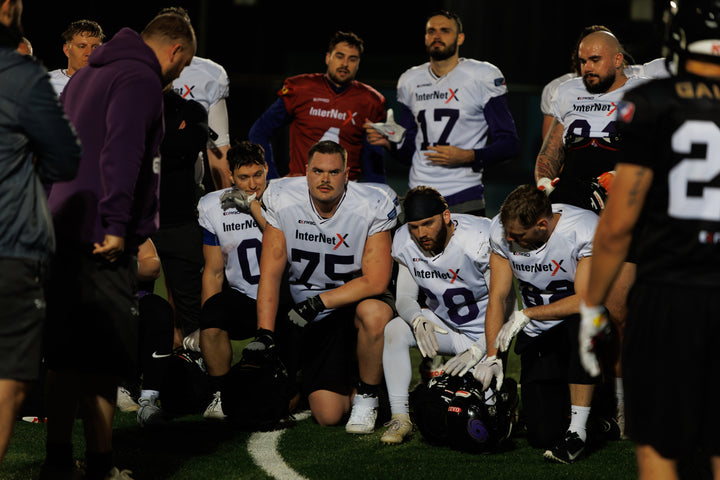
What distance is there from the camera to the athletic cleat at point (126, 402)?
4.71 meters

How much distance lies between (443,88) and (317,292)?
1.88 m

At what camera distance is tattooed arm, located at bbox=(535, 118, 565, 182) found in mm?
5340

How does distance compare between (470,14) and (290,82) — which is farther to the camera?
(470,14)

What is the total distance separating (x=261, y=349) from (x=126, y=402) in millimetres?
965

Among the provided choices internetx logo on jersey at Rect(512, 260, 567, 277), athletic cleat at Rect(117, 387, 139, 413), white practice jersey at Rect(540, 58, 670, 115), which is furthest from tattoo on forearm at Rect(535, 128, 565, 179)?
athletic cleat at Rect(117, 387, 139, 413)

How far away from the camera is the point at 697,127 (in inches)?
88.6

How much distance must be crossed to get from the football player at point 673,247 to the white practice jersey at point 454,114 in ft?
11.5

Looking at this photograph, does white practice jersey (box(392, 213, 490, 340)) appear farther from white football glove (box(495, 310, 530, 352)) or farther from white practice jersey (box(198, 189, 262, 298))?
white practice jersey (box(198, 189, 262, 298))

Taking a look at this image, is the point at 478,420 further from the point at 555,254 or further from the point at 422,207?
the point at 422,207

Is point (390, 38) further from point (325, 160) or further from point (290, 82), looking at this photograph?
point (325, 160)

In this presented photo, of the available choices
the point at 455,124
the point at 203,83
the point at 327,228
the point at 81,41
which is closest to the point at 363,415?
the point at 327,228

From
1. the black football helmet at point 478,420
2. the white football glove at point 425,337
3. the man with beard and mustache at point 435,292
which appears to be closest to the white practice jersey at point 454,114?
the man with beard and mustache at point 435,292

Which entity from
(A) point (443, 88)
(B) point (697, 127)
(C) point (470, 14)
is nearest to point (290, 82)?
(A) point (443, 88)

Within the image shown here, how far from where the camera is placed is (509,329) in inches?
162
